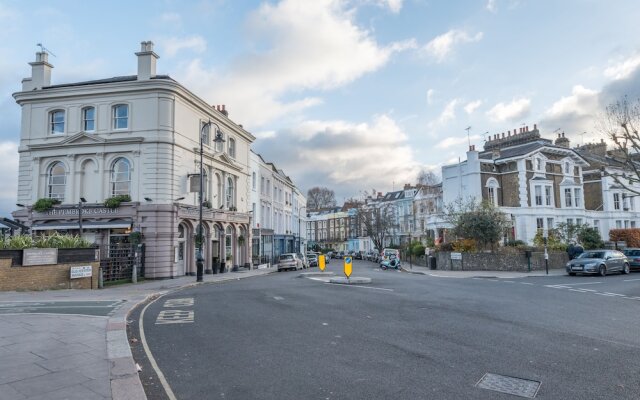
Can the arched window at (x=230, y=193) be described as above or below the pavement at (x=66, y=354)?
above

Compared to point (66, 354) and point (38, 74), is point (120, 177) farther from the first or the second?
point (66, 354)

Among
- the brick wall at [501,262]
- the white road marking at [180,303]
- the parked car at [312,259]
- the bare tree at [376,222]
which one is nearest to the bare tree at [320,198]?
the bare tree at [376,222]

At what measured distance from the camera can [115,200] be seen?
26406 mm

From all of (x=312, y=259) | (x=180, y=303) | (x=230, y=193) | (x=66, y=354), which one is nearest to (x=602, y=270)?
(x=180, y=303)

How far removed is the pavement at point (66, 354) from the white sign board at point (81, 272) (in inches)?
250

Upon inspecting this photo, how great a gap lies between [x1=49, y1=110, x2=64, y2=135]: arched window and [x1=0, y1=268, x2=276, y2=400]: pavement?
18.4 m

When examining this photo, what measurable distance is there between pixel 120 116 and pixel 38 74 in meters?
6.95

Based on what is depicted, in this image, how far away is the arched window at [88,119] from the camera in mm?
28312

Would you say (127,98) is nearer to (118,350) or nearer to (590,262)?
(118,350)

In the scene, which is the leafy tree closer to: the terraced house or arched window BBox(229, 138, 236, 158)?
the terraced house

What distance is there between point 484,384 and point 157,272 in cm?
2394

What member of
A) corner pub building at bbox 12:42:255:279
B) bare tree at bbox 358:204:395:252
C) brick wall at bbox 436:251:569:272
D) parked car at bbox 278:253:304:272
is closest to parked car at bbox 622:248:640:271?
brick wall at bbox 436:251:569:272

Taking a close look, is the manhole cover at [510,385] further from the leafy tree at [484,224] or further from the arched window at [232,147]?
the arched window at [232,147]

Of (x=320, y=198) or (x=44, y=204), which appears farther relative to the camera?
(x=320, y=198)
